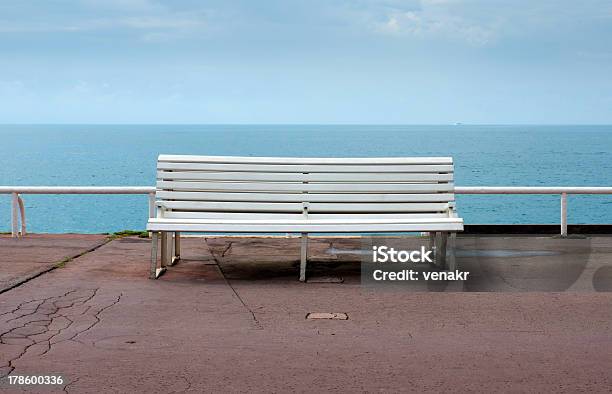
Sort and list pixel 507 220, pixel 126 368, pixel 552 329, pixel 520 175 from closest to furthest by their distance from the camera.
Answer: pixel 126 368, pixel 552 329, pixel 507 220, pixel 520 175

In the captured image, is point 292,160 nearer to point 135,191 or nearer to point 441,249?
point 441,249

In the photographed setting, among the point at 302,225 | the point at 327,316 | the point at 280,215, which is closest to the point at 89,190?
the point at 280,215

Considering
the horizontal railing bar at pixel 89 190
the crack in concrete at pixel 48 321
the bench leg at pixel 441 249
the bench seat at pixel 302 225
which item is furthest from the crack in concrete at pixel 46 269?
the bench leg at pixel 441 249

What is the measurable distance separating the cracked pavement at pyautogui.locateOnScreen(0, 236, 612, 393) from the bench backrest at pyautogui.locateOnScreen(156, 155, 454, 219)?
56 centimetres

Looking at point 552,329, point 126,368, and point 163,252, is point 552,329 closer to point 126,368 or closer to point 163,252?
point 126,368

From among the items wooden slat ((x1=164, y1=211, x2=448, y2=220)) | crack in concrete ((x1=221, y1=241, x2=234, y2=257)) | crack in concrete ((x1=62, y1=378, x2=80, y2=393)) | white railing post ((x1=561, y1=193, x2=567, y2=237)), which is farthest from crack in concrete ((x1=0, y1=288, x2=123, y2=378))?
white railing post ((x1=561, y1=193, x2=567, y2=237))

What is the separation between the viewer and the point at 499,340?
231 inches

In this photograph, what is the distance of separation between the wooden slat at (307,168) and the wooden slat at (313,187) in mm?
126

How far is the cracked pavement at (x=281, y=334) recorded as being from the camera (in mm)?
4996

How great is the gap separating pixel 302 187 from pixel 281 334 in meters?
2.60

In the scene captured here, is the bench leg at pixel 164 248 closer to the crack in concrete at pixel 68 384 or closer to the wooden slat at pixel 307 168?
the wooden slat at pixel 307 168

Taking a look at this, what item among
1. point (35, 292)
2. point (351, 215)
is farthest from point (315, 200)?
point (35, 292)

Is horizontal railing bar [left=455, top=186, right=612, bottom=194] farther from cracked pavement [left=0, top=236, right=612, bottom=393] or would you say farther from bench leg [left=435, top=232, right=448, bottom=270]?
cracked pavement [left=0, top=236, right=612, bottom=393]

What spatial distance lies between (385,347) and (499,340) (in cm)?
74
